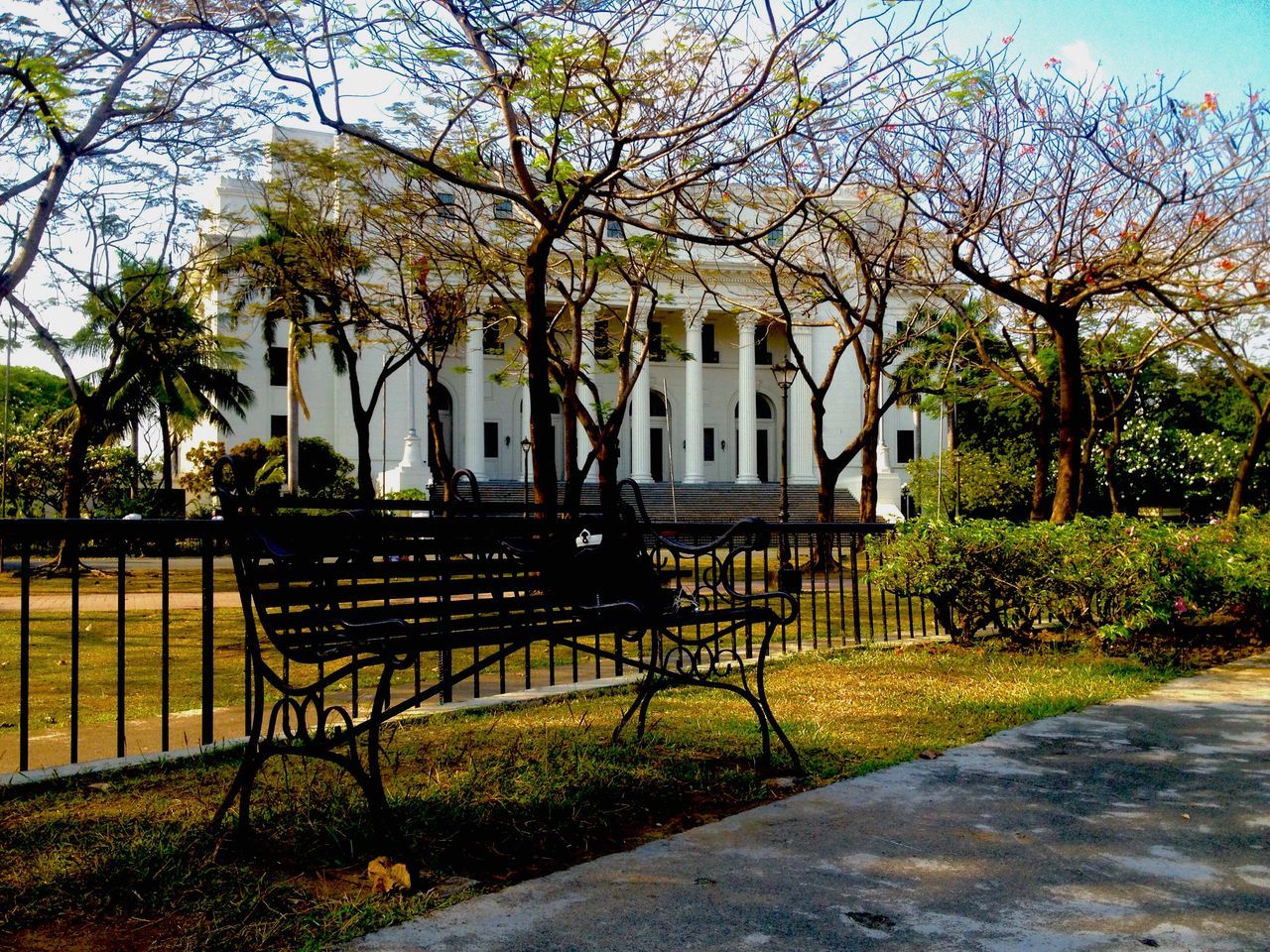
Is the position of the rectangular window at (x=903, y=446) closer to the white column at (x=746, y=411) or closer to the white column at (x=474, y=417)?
the white column at (x=746, y=411)

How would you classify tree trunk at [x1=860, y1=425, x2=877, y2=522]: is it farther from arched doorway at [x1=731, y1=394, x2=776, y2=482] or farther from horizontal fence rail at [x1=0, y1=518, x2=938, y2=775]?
arched doorway at [x1=731, y1=394, x2=776, y2=482]

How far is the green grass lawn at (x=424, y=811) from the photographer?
278cm

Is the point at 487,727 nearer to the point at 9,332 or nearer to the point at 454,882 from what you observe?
the point at 454,882

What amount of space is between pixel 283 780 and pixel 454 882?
1307 mm

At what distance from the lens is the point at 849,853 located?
331cm

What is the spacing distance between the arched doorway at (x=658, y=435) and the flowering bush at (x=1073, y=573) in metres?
45.7

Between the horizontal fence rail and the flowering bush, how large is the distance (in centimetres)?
38

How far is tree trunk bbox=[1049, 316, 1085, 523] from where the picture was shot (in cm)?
1105

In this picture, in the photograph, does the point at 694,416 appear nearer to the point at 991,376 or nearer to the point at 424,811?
the point at 991,376

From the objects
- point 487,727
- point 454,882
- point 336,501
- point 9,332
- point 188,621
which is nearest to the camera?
point 454,882

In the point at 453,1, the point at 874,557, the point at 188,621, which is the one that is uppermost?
the point at 453,1

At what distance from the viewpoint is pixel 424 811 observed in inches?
143

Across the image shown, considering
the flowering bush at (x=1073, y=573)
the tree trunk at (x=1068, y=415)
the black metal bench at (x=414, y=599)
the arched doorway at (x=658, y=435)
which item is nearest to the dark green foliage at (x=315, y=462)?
the arched doorway at (x=658, y=435)

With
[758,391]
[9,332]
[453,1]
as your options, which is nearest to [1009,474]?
[758,391]
